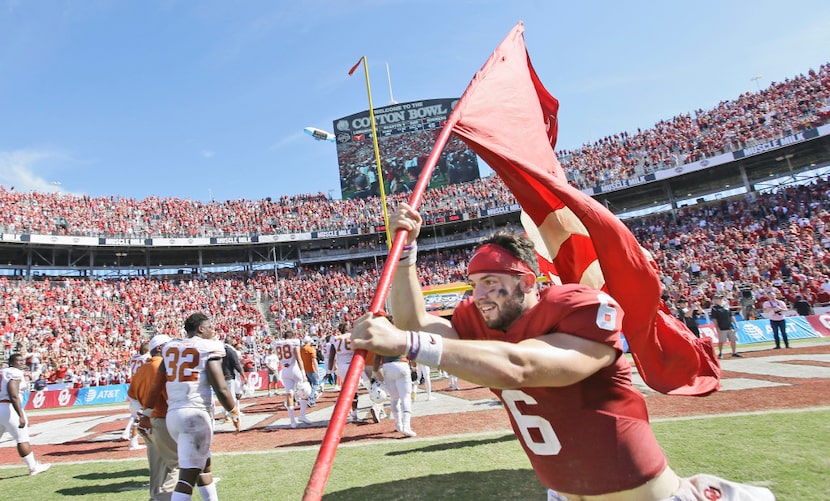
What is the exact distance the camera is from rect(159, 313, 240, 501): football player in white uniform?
466 centimetres

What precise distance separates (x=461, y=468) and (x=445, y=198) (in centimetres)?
3745

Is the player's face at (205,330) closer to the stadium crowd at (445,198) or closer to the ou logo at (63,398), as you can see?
the ou logo at (63,398)

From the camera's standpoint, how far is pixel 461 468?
558 centimetres

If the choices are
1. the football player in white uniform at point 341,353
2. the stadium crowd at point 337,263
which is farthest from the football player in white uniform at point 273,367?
the football player in white uniform at point 341,353

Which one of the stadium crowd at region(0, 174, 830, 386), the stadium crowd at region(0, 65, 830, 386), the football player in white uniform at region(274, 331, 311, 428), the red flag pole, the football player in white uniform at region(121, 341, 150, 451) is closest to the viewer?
the red flag pole

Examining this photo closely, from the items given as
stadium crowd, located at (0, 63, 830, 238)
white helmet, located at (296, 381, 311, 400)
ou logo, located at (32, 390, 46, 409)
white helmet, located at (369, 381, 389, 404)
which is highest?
stadium crowd, located at (0, 63, 830, 238)

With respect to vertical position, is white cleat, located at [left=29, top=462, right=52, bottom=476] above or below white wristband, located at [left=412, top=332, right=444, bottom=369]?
below

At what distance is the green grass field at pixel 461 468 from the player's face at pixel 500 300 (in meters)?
2.89

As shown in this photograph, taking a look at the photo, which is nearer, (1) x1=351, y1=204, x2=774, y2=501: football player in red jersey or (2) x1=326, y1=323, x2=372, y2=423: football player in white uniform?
(1) x1=351, y1=204, x2=774, y2=501: football player in red jersey

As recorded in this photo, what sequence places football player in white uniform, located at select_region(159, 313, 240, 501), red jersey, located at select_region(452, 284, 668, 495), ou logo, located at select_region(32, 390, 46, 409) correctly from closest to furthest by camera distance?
red jersey, located at select_region(452, 284, 668, 495) < football player in white uniform, located at select_region(159, 313, 240, 501) < ou logo, located at select_region(32, 390, 46, 409)

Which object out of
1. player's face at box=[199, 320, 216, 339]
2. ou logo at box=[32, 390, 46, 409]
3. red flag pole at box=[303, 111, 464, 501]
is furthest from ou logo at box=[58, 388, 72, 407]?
red flag pole at box=[303, 111, 464, 501]

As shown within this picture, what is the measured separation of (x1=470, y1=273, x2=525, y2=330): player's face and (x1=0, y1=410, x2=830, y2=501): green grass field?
2.89m

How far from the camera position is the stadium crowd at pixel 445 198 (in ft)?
104

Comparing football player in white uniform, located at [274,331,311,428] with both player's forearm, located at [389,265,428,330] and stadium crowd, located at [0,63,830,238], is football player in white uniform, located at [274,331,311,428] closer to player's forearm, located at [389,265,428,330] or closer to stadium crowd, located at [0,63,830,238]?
player's forearm, located at [389,265,428,330]
